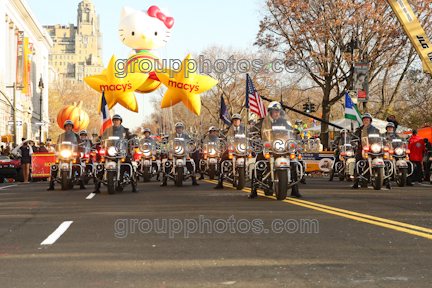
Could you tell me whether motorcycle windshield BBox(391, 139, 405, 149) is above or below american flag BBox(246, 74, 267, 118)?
below

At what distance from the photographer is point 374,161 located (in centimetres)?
1566

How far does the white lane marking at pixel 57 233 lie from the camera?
7.36 meters

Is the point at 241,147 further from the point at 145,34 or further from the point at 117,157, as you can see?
the point at 145,34

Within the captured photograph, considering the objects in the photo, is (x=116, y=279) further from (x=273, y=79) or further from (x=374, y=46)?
(x=273, y=79)

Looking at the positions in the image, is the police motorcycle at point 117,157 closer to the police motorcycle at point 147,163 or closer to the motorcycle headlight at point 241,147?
the motorcycle headlight at point 241,147

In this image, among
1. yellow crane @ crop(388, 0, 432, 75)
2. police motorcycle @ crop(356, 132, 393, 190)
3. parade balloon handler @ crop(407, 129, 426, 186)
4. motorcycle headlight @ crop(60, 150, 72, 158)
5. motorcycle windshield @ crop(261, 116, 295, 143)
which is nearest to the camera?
motorcycle windshield @ crop(261, 116, 295, 143)

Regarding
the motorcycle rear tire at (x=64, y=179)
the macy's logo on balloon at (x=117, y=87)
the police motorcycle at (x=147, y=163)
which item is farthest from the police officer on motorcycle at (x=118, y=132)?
the macy's logo on balloon at (x=117, y=87)

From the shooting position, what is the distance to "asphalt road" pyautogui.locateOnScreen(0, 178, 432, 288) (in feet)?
17.0

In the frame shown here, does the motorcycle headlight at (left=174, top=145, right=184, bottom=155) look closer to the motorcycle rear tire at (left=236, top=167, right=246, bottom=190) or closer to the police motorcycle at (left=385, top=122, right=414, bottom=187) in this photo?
the motorcycle rear tire at (left=236, top=167, right=246, bottom=190)

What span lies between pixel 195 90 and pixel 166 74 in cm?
141

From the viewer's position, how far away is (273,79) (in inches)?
2121

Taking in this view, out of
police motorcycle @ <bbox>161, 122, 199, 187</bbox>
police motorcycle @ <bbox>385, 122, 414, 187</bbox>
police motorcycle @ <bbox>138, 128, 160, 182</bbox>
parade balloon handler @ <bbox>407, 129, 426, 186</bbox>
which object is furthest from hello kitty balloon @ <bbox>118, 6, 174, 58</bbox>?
parade balloon handler @ <bbox>407, 129, 426, 186</bbox>

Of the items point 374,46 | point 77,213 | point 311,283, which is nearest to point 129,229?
point 77,213

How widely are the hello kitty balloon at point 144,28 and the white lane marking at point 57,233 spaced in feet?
51.2
